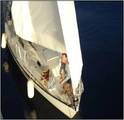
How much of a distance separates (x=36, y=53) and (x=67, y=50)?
281cm

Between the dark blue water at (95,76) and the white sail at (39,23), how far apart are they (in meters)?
2.24

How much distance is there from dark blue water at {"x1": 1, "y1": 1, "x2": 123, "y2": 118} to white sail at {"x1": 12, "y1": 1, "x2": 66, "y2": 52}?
7.35 feet

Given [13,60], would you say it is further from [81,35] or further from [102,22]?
[102,22]

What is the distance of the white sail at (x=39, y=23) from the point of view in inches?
531

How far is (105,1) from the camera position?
885 inches

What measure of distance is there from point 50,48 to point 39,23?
1163mm

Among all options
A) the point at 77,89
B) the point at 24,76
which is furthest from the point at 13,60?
the point at 77,89

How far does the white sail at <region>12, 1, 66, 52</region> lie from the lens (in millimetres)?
13477

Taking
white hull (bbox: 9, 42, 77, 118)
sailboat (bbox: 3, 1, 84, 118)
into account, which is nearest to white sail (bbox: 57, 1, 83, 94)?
sailboat (bbox: 3, 1, 84, 118)

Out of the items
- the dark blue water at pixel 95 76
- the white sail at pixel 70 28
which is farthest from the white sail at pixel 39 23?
the dark blue water at pixel 95 76

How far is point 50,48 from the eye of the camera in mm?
13758

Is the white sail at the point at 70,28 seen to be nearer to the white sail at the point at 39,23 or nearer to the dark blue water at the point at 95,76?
the white sail at the point at 39,23

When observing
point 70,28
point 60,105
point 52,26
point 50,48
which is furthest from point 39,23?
point 60,105

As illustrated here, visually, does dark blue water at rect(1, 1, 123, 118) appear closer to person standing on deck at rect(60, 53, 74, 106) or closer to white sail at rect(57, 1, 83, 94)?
person standing on deck at rect(60, 53, 74, 106)
